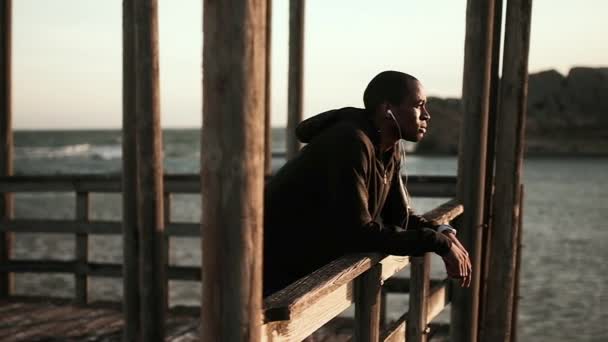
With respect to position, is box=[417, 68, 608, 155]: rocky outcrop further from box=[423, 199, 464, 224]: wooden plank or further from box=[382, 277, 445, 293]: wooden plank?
box=[423, 199, 464, 224]: wooden plank

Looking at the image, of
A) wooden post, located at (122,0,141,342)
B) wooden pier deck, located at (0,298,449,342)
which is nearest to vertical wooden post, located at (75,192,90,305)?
wooden pier deck, located at (0,298,449,342)

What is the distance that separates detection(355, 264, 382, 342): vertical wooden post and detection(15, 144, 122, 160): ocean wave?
50.8m

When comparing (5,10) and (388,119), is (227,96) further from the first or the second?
(5,10)

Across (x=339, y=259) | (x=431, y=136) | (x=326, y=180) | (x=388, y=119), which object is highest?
(x=388, y=119)

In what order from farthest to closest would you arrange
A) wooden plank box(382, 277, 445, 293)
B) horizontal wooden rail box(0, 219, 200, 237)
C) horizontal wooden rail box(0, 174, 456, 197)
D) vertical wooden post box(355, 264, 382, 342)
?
1. horizontal wooden rail box(0, 219, 200, 237)
2. horizontal wooden rail box(0, 174, 456, 197)
3. wooden plank box(382, 277, 445, 293)
4. vertical wooden post box(355, 264, 382, 342)

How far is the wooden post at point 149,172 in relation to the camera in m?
4.00

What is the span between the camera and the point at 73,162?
48438 mm

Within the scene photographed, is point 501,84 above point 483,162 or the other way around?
above

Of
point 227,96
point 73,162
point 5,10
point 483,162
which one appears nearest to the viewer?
point 227,96

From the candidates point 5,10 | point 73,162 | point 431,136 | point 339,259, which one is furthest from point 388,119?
point 431,136

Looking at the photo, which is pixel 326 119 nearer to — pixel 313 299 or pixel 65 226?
pixel 313 299

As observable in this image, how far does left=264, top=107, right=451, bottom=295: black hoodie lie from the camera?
238 centimetres

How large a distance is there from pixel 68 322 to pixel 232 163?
4480 mm

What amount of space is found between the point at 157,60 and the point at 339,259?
2116mm
